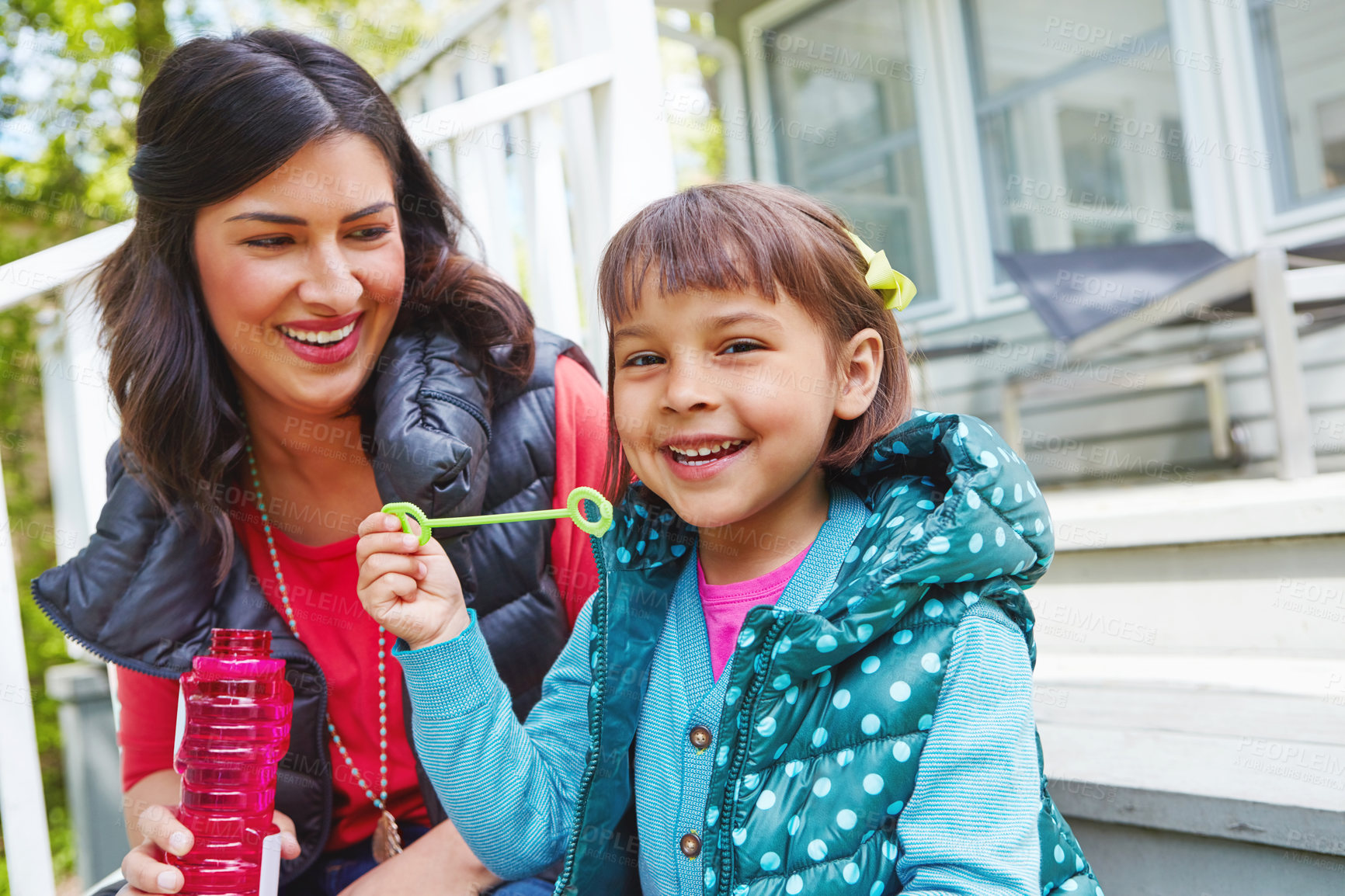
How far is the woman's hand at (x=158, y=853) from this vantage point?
126 cm

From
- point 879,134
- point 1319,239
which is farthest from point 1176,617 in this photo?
point 879,134

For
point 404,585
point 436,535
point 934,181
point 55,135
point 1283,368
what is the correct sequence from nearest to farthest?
1. point 404,585
2. point 436,535
3. point 1283,368
4. point 934,181
5. point 55,135

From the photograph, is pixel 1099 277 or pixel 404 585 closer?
pixel 404 585

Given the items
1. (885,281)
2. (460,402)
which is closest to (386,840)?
(460,402)

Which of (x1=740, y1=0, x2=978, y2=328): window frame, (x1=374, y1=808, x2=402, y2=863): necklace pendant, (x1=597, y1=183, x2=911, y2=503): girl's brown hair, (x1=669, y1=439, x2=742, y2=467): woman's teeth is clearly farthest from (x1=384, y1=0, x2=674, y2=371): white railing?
(x1=740, y1=0, x2=978, y2=328): window frame

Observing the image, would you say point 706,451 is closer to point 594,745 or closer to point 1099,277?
point 594,745

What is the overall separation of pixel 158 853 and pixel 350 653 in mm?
429

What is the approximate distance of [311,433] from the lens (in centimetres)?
180

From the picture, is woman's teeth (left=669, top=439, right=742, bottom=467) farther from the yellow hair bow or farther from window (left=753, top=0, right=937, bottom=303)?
window (left=753, top=0, right=937, bottom=303)

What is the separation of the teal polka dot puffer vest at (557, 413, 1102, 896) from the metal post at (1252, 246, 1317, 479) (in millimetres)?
1973

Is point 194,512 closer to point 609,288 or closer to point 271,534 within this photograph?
point 271,534

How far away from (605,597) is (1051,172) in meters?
4.86

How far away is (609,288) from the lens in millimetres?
1310

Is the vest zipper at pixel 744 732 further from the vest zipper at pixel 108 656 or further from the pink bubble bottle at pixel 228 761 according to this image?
the vest zipper at pixel 108 656
